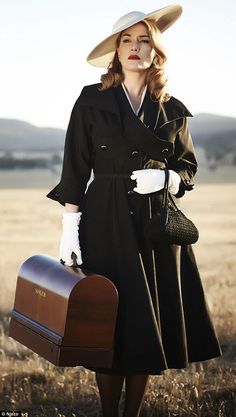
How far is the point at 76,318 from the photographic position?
11.7 feet

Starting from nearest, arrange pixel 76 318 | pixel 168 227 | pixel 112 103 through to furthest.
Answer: pixel 76 318 < pixel 168 227 < pixel 112 103

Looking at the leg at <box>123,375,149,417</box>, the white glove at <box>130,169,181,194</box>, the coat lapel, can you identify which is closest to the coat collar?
the coat lapel

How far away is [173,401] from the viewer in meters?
4.54

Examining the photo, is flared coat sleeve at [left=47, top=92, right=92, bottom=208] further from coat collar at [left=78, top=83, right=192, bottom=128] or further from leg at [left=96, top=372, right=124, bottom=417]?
leg at [left=96, top=372, right=124, bottom=417]

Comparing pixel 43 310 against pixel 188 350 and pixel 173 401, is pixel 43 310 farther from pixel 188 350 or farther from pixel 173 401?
pixel 173 401

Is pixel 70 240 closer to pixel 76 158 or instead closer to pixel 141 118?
pixel 76 158

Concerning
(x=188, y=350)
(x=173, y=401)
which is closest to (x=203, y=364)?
(x=173, y=401)

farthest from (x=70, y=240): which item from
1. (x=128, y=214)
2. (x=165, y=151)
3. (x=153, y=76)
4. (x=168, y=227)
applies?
(x=153, y=76)

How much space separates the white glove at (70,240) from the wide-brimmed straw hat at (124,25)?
2.37 feet

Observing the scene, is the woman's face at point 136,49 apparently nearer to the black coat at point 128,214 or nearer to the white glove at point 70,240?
the black coat at point 128,214

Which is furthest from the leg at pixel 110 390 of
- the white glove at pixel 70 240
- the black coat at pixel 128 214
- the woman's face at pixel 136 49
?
the woman's face at pixel 136 49

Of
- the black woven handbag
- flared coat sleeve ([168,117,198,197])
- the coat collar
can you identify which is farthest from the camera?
flared coat sleeve ([168,117,198,197])

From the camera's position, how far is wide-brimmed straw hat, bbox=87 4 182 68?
3.82 metres

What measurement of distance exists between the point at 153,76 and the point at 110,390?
134 centimetres
